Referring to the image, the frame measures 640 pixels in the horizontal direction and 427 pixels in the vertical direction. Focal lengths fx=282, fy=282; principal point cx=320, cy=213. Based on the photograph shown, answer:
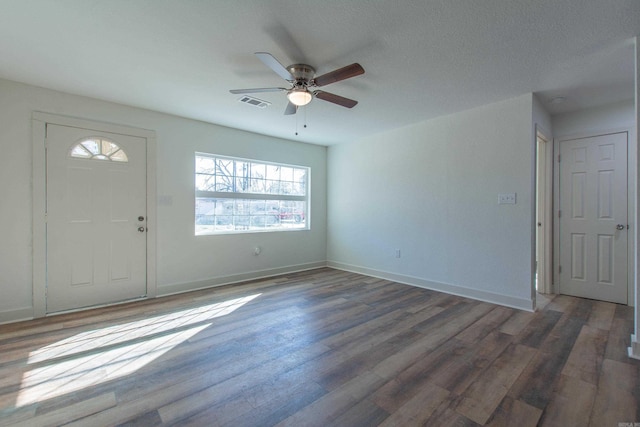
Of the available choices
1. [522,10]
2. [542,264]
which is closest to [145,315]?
[522,10]

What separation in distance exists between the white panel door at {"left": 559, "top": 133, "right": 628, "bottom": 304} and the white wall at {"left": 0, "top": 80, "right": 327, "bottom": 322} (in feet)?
12.6

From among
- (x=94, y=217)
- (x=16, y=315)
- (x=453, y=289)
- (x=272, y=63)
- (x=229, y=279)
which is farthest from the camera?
(x=229, y=279)

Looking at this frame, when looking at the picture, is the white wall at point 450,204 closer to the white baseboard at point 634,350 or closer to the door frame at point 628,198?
the white baseboard at point 634,350

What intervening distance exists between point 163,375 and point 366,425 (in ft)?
4.70

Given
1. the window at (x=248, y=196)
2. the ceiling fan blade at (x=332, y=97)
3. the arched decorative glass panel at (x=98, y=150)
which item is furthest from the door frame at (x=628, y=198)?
the arched decorative glass panel at (x=98, y=150)

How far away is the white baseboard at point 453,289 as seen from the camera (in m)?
3.29

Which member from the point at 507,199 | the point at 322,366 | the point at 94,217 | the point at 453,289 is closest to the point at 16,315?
the point at 94,217

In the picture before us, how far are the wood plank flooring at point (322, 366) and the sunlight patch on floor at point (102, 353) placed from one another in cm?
1

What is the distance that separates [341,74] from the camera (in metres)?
2.22

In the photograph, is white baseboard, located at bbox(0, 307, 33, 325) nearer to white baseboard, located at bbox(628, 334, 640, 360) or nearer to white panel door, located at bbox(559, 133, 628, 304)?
white baseboard, located at bbox(628, 334, 640, 360)

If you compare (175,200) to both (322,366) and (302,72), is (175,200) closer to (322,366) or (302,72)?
(302,72)

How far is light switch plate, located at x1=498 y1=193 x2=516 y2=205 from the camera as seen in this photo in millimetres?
3338

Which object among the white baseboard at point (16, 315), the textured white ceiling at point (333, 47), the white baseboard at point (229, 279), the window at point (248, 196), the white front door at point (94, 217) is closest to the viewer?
the textured white ceiling at point (333, 47)

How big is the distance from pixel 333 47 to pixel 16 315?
13.5 feet
